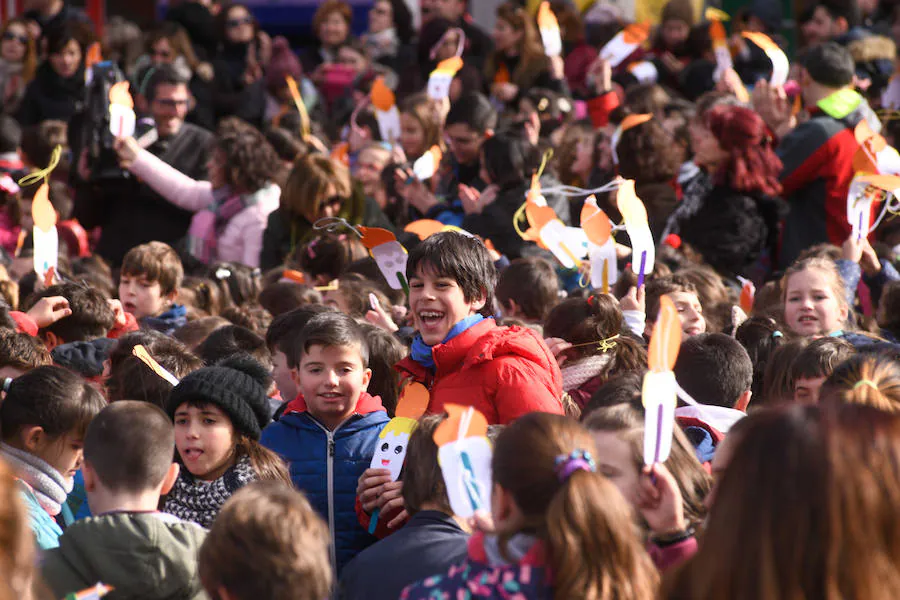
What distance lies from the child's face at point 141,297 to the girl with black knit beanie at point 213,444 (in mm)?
2285

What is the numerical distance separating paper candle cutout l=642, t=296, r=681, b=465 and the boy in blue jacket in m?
1.26

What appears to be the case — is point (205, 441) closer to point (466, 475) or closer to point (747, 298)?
point (466, 475)

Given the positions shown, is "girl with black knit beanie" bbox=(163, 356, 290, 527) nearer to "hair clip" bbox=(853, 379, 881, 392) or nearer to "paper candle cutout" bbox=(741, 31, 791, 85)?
"hair clip" bbox=(853, 379, 881, 392)

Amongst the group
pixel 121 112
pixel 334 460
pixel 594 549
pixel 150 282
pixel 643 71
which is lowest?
pixel 643 71

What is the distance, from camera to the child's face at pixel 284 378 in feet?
16.0

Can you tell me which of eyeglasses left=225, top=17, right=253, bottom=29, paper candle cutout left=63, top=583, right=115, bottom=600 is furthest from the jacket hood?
eyeglasses left=225, top=17, right=253, bottom=29

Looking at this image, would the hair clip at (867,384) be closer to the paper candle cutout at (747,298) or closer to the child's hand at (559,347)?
the child's hand at (559,347)

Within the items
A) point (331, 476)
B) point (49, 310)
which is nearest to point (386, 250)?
point (49, 310)

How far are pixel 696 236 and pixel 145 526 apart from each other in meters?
4.68

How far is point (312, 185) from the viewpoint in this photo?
7.36 metres

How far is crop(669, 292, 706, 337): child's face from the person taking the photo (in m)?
5.54

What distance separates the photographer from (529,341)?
164 inches

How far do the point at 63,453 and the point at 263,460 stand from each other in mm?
569

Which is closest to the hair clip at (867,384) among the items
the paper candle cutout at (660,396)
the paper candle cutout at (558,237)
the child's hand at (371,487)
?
the paper candle cutout at (660,396)
